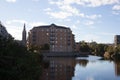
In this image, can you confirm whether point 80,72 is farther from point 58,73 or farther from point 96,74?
point 58,73

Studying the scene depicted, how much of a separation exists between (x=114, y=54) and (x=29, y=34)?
56536 mm

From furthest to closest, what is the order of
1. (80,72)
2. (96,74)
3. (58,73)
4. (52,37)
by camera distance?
(52,37) < (80,72) < (58,73) < (96,74)

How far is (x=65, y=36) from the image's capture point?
160125 millimetres

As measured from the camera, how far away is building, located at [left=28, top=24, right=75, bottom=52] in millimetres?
156375

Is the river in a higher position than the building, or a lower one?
lower

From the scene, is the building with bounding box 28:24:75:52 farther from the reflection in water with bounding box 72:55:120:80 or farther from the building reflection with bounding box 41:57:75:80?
the reflection in water with bounding box 72:55:120:80

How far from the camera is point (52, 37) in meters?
158

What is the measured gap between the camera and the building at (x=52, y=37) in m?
156

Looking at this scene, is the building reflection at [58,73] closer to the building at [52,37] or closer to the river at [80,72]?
the river at [80,72]

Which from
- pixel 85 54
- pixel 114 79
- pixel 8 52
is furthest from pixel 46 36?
pixel 8 52

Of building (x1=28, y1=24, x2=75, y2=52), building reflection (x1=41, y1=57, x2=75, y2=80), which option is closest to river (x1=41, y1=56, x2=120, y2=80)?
building reflection (x1=41, y1=57, x2=75, y2=80)

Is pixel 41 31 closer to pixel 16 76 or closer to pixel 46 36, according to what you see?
pixel 46 36

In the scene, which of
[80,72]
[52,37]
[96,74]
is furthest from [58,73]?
[52,37]

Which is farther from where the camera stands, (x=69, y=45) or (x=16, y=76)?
(x=69, y=45)
